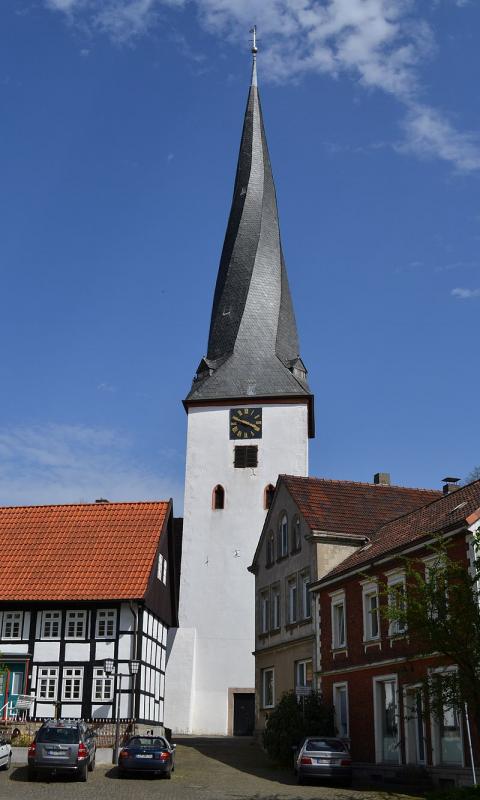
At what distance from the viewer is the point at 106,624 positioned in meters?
34.6

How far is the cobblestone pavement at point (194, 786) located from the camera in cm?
2042

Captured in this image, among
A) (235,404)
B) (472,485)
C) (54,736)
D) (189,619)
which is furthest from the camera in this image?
(235,404)

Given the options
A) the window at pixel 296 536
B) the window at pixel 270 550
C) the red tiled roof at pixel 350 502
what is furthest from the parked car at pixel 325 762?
the window at pixel 270 550

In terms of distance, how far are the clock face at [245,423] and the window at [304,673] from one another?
75.3ft

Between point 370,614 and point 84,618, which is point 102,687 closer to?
point 84,618

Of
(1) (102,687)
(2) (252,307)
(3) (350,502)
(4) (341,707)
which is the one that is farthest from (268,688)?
(2) (252,307)

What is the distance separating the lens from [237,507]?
52750mm

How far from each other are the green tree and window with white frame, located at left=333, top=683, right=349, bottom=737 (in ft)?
35.9

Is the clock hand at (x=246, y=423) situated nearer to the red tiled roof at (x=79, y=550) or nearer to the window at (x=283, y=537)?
the red tiled roof at (x=79, y=550)

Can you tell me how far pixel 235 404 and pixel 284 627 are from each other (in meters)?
22.9

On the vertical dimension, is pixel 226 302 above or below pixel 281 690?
above

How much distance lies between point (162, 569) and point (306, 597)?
31.1 feet

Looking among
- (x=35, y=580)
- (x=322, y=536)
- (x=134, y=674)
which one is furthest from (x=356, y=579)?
(x=35, y=580)

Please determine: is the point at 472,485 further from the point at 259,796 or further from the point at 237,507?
the point at 237,507
